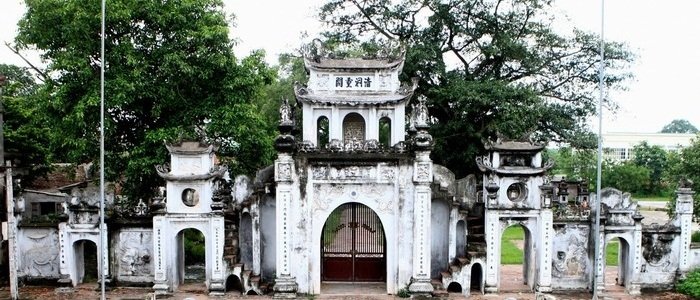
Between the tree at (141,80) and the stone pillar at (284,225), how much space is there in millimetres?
3194

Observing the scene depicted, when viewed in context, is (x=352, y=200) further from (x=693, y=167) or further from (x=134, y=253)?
(x=693, y=167)

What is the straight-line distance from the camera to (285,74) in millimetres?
35906

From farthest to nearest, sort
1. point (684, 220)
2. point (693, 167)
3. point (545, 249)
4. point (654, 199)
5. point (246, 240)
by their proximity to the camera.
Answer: point (654, 199)
point (693, 167)
point (246, 240)
point (684, 220)
point (545, 249)

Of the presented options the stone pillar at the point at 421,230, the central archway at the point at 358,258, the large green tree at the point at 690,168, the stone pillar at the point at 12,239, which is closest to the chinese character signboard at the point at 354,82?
the stone pillar at the point at 421,230

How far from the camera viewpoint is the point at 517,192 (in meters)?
17.3

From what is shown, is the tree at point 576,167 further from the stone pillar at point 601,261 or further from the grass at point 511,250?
the stone pillar at point 601,261

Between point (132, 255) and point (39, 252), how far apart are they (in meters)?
3.24

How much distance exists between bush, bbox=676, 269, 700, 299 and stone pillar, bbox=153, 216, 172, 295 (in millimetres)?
16209

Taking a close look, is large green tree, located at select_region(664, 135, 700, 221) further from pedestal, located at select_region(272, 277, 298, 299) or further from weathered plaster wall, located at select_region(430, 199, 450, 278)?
pedestal, located at select_region(272, 277, 298, 299)

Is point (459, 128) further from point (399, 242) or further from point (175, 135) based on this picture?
point (175, 135)

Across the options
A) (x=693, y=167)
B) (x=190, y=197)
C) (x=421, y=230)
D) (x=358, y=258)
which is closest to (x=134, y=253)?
(x=190, y=197)

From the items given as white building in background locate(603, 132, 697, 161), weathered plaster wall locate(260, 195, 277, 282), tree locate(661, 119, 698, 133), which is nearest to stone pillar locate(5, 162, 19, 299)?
weathered plaster wall locate(260, 195, 277, 282)

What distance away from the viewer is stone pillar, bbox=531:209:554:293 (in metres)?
16.8

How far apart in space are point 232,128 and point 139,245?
4.96 meters
